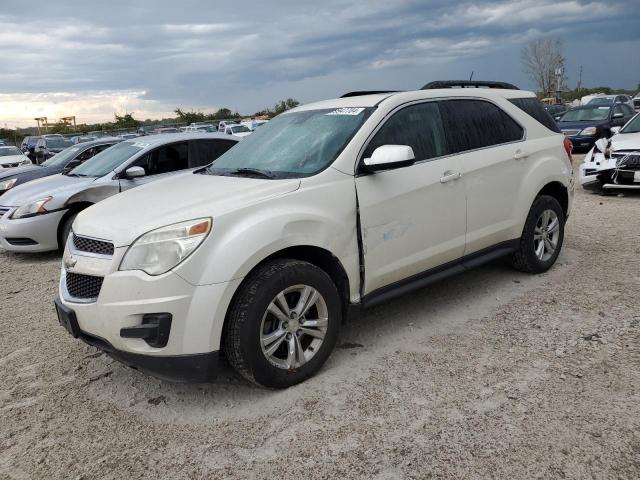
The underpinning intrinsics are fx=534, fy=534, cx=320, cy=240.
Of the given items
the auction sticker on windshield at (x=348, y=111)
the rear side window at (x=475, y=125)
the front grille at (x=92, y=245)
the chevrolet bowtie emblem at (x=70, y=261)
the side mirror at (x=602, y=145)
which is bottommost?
the side mirror at (x=602, y=145)

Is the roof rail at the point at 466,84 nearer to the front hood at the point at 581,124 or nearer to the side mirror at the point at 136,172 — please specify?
the side mirror at the point at 136,172

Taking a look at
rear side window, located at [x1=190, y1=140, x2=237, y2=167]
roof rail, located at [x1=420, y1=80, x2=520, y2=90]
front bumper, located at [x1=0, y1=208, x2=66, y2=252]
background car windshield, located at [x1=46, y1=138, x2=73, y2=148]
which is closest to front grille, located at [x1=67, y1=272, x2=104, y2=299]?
roof rail, located at [x1=420, y1=80, x2=520, y2=90]

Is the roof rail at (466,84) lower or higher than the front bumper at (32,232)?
higher

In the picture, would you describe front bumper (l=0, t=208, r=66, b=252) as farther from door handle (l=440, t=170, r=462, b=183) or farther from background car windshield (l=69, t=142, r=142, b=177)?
door handle (l=440, t=170, r=462, b=183)

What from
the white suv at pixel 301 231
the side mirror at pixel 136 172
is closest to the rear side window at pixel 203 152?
the side mirror at pixel 136 172

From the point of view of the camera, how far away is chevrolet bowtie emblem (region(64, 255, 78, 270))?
10.6 feet

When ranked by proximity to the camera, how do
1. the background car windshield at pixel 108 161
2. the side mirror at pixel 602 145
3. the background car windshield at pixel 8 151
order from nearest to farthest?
the background car windshield at pixel 108 161 < the side mirror at pixel 602 145 < the background car windshield at pixel 8 151

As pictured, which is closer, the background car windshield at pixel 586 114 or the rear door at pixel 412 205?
the rear door at pixel 412 205

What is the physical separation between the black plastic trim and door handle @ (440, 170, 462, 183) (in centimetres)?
65

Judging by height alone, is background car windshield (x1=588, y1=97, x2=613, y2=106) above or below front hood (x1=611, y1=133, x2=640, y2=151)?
above

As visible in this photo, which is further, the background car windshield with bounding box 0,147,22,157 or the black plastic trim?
the background car windshield with bounding box 0,147,22,157

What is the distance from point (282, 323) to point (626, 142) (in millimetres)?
7813

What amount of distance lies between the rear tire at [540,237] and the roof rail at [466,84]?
3.72 ft

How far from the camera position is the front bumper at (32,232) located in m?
7.07
